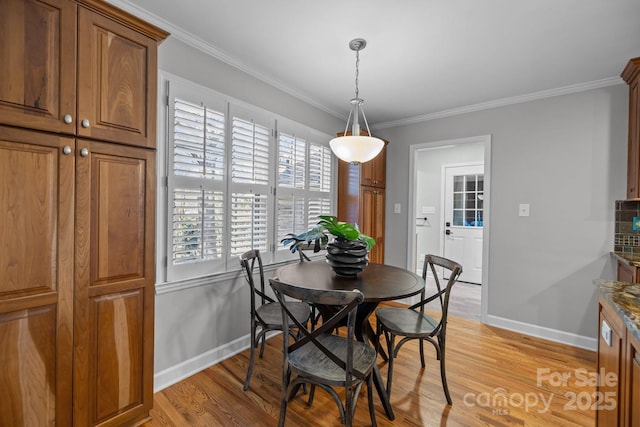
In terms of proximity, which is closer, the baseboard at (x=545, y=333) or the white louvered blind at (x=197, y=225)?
the white louvered blind at (x=197, y=225)

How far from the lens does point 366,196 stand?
3688 mm

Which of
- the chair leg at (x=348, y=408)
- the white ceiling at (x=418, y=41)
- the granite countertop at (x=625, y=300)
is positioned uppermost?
the white ceiling at (x=418, y=41)

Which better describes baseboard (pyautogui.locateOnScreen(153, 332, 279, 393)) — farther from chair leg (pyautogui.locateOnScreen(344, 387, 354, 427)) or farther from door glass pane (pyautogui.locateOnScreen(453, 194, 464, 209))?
door glass pane (pyautogui.locateOnScreen(453, 194, 464, 209))

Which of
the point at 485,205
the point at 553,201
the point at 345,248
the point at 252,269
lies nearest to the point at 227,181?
the point at 252,269

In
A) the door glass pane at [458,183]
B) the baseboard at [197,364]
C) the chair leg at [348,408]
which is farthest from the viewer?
the door glass pane at [458,183]

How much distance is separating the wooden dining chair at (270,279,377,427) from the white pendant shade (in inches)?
44.2

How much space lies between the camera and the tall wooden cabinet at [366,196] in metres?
3.54

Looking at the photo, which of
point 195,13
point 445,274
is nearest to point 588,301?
point 445,274

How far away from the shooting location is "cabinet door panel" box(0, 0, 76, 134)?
1195mm

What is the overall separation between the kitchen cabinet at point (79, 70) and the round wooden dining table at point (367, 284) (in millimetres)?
1246

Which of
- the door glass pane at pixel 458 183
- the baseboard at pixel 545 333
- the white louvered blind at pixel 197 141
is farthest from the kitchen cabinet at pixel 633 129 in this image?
the white louvered blind at pixel 197 141

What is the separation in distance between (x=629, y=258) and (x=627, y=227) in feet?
1.41

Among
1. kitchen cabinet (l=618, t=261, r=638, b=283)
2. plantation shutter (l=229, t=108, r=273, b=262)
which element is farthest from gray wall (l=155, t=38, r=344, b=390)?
kitchen cabinet (l=618, t=261, r=638, b=283)

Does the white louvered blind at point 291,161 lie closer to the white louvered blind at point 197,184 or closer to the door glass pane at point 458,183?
the white louvered blind at point 197,184
